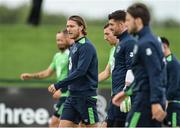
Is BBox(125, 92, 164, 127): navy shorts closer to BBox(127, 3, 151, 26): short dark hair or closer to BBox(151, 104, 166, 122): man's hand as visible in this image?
BBox(151, 104, 166, 122): man's hand

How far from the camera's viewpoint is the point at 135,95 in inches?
416

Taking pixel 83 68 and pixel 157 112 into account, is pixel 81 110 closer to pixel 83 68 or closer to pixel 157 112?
pixel 83 68

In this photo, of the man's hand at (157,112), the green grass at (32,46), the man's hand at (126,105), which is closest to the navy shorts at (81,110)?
the man's hand at (126,105)

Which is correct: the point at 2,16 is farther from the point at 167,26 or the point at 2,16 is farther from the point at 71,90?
the point at 71,90

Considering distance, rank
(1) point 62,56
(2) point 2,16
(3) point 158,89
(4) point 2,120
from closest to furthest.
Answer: (3) point 158,89
(1) point 62,56
(4) point 2,120
(2) point 2,16

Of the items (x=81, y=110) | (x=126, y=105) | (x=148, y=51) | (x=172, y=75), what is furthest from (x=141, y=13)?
(x=172, y=75)

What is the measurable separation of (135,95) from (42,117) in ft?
35.0

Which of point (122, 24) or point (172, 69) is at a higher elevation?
point (122, 24)

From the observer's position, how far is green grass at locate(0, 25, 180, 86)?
31.9m

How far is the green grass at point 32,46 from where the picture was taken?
3191 centimetres

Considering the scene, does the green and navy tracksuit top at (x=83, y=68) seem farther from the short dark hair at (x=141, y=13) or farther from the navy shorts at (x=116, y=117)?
the short dark hair at (x=141, y=13)

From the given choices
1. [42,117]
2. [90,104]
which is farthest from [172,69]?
[42,117]

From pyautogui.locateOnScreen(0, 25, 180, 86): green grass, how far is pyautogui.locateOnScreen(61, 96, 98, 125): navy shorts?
16.9 meters

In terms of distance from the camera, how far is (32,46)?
111 feet
